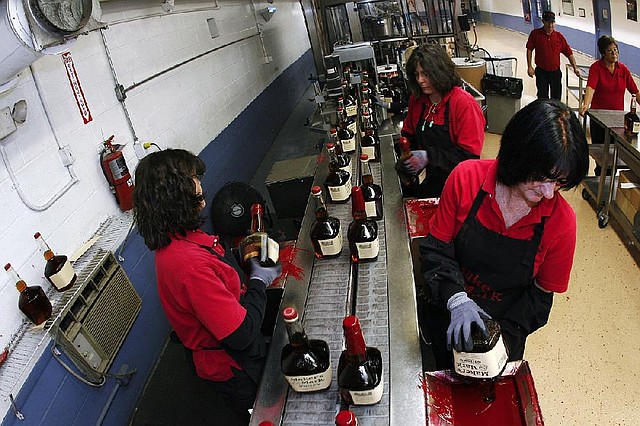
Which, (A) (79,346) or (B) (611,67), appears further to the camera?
(B) (611,67)

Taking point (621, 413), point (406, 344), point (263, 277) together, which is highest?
point (263, 277)

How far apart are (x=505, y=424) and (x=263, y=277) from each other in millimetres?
787

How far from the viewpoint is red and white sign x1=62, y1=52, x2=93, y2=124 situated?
238 centimetres

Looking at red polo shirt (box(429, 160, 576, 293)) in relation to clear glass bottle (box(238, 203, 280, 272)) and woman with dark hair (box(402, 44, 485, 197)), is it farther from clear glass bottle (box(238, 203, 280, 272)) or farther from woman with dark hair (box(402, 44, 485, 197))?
woman with dark hair (box(402, 44, 485, 197))

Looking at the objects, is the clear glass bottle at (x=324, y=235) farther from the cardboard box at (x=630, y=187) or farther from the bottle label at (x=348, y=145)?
the cardboard box at (x=630, y=187)

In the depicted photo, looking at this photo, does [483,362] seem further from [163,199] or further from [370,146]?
[370,146]

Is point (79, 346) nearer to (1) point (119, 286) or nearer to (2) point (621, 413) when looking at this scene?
(1) point (119, 286)

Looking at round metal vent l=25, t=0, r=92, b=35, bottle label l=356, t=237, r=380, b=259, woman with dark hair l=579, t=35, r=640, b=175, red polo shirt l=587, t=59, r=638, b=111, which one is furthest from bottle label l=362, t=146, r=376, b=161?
red polo shirt l=587, t=59, r=638, b=111

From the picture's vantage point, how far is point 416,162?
2.25 metres

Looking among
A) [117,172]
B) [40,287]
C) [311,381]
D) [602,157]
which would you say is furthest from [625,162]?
[40,287]

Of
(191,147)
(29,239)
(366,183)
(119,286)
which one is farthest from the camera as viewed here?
(191,147)

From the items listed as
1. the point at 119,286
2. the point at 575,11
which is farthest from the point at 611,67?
the point at 575,11

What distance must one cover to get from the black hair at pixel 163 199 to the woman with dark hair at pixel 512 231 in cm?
77

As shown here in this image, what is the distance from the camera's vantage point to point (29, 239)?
1995 mm
